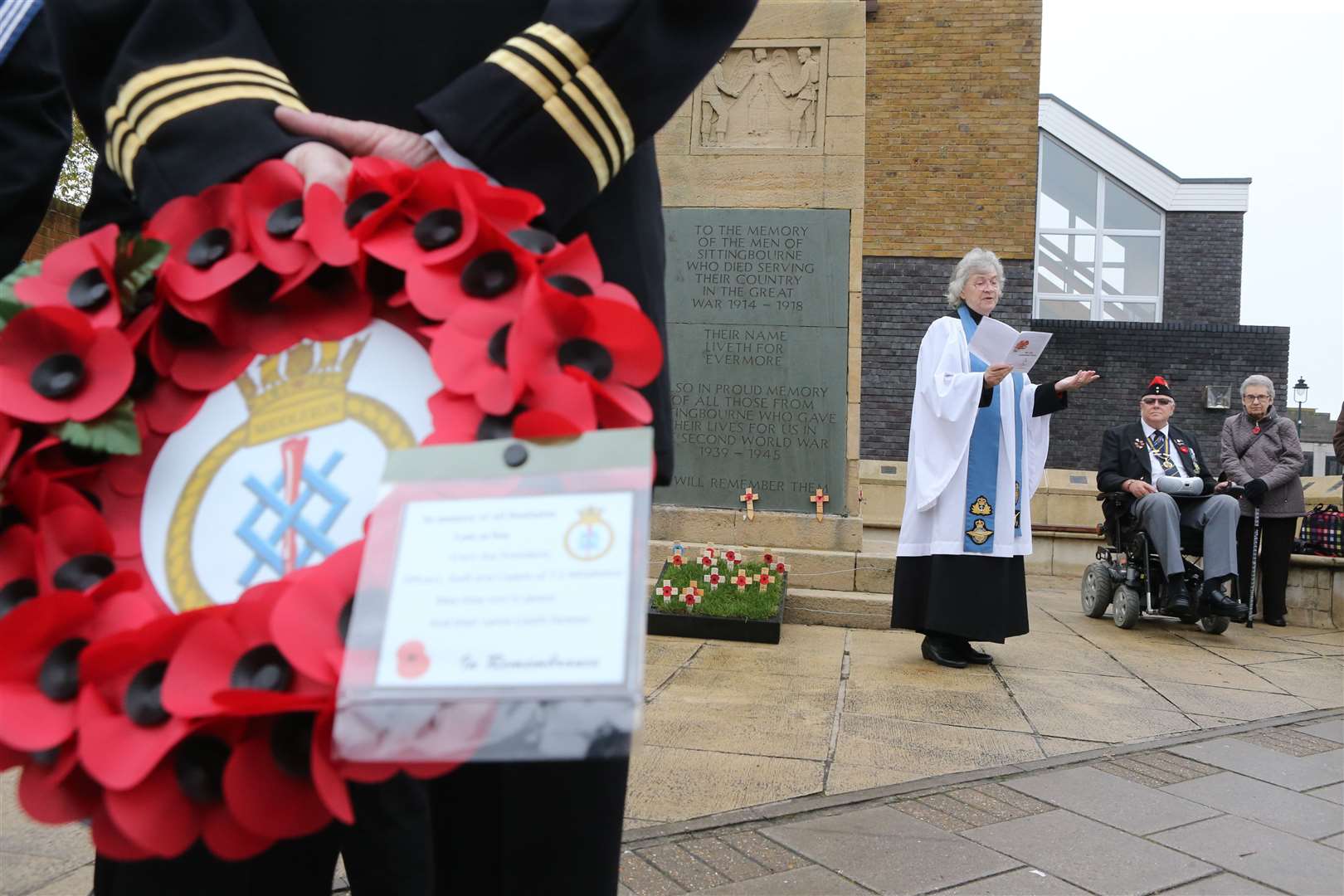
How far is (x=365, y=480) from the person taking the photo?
2.56 ft

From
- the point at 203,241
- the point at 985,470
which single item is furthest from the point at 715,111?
the point at 203,241

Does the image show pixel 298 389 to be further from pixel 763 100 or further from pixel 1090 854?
pixel 763 100

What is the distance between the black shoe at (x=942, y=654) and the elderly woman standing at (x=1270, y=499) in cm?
395

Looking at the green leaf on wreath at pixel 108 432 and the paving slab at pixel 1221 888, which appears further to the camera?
the paving slab at pixel 1221 888

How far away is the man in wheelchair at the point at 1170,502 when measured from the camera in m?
7.35

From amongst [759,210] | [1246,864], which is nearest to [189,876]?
[1246,864]

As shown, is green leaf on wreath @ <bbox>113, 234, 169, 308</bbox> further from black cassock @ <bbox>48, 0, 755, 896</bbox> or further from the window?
the window

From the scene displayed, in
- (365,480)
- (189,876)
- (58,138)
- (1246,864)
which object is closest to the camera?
(365,480)

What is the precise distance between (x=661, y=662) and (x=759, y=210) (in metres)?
3.71

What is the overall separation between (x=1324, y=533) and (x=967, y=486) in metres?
4.85

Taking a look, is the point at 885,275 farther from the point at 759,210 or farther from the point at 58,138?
the point at 58,138

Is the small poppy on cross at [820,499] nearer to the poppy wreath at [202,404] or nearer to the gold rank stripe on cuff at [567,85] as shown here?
the gold rank stripe on cuff at [567,85]

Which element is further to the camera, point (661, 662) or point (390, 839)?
point (661, 662)

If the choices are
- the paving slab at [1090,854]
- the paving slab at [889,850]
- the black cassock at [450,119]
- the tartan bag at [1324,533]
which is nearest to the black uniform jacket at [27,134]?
the black cassock at [450,119]
